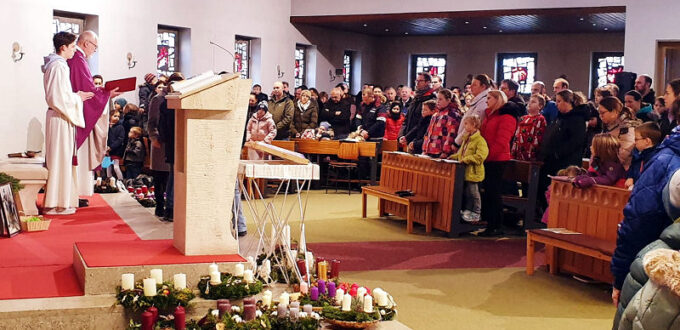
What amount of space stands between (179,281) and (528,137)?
5536 mm

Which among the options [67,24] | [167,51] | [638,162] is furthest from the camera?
[167,51]

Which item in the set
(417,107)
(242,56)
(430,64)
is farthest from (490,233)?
(430,64)

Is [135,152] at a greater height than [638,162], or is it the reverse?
[638,162]

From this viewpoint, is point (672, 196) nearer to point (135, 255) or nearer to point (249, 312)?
point (249, 312)

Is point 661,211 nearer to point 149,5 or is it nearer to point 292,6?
point 149,5

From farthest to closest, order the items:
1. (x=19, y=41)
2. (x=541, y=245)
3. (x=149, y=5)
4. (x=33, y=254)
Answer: (x=149, y=5) → (x=19, y=41) → (x=541, y=245) → (x=33, y=254)

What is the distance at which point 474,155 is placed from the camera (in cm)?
861

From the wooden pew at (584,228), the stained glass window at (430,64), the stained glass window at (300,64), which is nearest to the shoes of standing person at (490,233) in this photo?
the wooden pew at (584,228)

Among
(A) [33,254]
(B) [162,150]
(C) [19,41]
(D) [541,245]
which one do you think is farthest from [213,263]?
(C) [19,41]

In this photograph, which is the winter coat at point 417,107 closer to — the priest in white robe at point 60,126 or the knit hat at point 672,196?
the priest in white robe at point 60,126

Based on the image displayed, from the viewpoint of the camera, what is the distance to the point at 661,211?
12.2 feet

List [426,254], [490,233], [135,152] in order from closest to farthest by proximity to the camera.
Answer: [426,254], [490,233], [135,152]

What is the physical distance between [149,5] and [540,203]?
8.43 m

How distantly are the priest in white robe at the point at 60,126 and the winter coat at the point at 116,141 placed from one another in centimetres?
455
